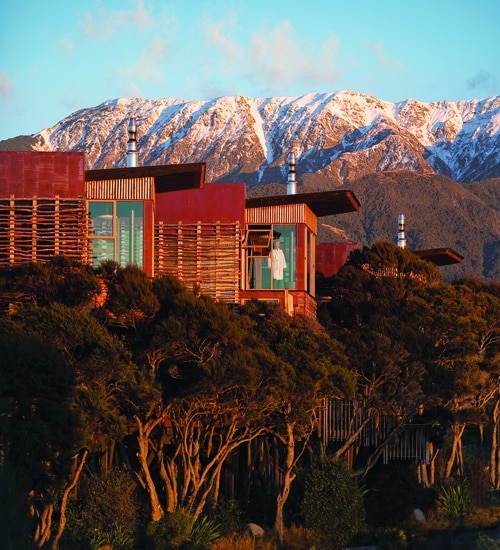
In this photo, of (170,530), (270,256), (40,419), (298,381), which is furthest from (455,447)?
(40,419)

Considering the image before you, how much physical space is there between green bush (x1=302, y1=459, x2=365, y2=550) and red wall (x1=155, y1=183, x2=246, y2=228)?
10.2 meters

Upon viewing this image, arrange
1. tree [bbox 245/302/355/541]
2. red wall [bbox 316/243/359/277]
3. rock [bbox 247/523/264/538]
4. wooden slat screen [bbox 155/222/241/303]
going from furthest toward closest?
red wall [bbox 316/243/359/277] < wooden slat screen [bbox 155/222/241/303] < rock [bbox 247/523/264/538] < tree [bbox 245/302/355/541]

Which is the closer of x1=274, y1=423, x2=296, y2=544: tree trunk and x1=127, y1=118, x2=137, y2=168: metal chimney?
x1=274, y1=423, x2=296, y2=544: tree trunk

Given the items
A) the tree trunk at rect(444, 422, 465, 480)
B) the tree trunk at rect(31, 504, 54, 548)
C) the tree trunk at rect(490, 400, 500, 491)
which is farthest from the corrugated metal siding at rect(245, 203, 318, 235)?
the tree trunk at rect(31, 504, 54, 548)

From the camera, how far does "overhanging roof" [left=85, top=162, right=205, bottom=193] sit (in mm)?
43656

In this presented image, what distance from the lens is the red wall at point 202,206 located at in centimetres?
4747

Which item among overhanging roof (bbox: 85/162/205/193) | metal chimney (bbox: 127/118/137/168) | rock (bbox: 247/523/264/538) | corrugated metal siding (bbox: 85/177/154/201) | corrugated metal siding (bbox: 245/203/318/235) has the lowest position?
rock (bbox: 247/523/264/538)

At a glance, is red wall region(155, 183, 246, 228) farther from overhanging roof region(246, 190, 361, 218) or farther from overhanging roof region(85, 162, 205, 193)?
overhanging roof region(85, 162, 205, 193)

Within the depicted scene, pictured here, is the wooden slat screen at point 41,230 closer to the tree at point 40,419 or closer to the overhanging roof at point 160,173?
the overhanging roof at point 160,173

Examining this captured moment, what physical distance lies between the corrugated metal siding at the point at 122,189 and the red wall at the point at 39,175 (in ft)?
1.25

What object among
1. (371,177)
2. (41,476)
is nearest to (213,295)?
(41,476)

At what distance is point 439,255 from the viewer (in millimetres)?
60062

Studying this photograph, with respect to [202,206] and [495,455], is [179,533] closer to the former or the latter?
[202,206]

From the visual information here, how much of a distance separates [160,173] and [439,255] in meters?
19.4
